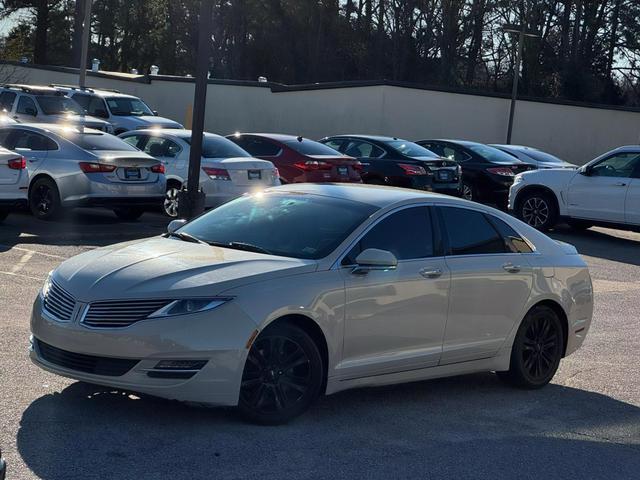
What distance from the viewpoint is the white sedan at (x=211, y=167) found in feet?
56.9

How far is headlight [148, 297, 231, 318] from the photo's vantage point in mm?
6250

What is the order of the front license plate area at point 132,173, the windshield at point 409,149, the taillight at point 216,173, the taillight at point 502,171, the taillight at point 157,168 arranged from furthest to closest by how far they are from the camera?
the taillight at point 502,171 → the windshield at point 409,149 → the taillight at point 216,173 → the taillight at point 157,168 → the front license plate area at point 132,173

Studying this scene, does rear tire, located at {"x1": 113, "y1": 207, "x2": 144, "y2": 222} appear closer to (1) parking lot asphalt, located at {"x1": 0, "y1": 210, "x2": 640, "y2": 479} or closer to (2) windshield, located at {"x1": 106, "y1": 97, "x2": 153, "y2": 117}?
(1) parking lot asphalt, located at {"x1": 0, "y1": 210, "x2": 640, "y2": 479}

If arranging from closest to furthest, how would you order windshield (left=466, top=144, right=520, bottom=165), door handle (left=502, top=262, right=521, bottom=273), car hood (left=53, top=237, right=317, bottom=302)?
car hood (left=53, top=237, right=317, bottom=302) → door handle (left=502, top=262, right=521, bottom=273) → windshield (left=466, top=144, right=520, bottom=165)

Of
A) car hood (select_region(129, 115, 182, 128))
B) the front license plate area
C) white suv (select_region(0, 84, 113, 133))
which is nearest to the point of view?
the front license plate area

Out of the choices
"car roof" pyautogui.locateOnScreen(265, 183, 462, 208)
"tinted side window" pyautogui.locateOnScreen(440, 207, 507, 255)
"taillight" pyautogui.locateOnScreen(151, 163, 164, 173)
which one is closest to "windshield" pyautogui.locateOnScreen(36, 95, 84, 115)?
"taillight" pyautogui.locateOnScreen(151, 163, 164, 173)

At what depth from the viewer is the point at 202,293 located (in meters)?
6.34

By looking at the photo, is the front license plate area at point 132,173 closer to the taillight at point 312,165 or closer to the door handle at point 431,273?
the taillight at point 312,165

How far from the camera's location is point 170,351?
6195 millimetres

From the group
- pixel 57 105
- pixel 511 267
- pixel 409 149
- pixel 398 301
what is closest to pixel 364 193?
pixel 398 301

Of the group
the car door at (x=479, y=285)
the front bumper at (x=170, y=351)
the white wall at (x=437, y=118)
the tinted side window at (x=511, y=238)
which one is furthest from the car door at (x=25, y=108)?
the front bumper at (x=170, y=351)

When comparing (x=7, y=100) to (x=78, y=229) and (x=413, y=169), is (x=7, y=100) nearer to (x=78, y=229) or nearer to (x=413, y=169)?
(x=413, y=169)

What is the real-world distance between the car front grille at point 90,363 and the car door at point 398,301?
143 cm

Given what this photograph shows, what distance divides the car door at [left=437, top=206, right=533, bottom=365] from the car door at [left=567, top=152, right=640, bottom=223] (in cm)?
1157
